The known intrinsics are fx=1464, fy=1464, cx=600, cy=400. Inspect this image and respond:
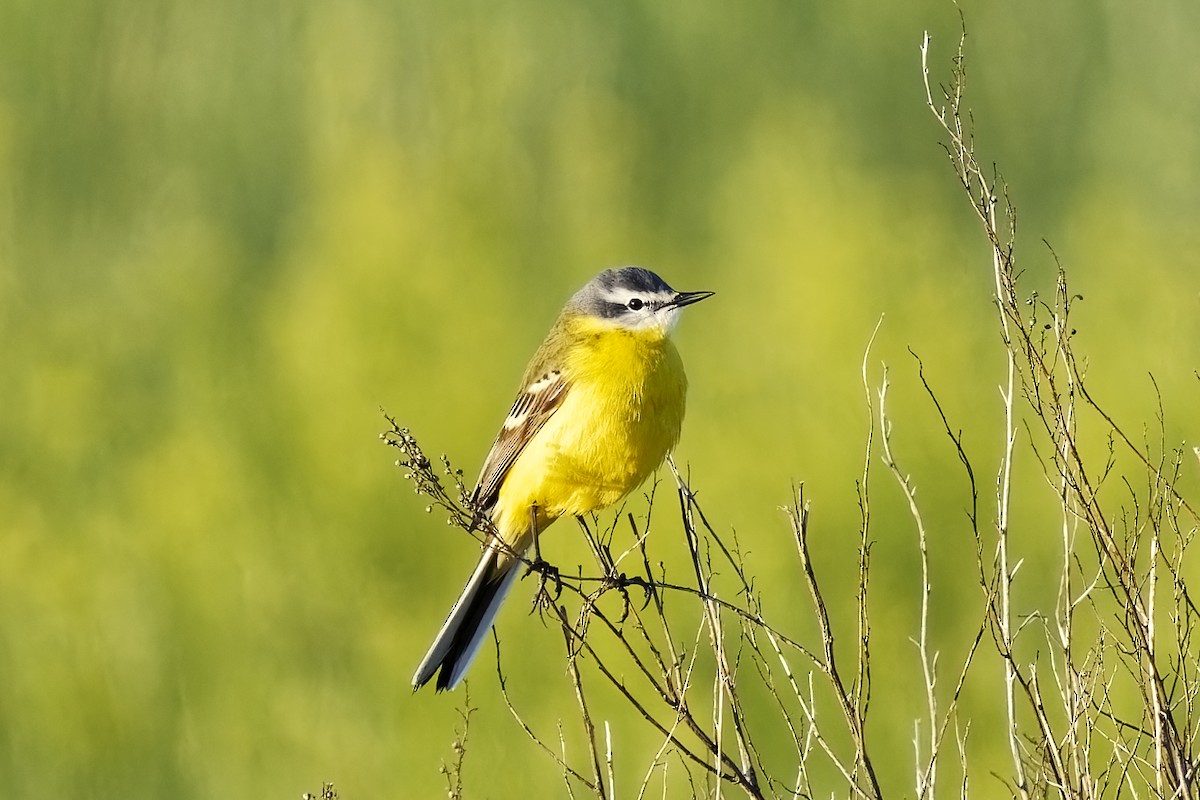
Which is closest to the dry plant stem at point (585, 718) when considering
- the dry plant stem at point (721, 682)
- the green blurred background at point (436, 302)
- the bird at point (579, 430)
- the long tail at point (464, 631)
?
the dry plant stem at point (721, 682)

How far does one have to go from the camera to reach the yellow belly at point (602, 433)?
13.0 feet

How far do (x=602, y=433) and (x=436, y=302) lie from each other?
2.71 metres

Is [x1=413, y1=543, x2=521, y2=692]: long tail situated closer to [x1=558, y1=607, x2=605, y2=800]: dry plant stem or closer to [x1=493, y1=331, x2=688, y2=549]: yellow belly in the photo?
[x1=493, y1=331, x2=688, y2=549]: yellow belly

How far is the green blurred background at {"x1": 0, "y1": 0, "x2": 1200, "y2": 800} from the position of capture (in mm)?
6129

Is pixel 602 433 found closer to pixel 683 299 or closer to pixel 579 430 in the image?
pixel 579 430

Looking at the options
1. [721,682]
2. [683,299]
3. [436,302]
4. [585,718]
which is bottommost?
[585,718]

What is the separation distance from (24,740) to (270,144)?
2.98m

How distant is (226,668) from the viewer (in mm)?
6188

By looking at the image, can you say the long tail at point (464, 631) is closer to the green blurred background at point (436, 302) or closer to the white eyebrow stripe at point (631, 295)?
the white eyebrow stripe at point (631, 295)

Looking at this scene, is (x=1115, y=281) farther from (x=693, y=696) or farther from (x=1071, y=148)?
(x=693, y=696)

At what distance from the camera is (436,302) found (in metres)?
6.51

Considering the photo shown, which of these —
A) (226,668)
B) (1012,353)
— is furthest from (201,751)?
(1012,353)

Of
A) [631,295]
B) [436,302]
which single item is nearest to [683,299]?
[631,295]

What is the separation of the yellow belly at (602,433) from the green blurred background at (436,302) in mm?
1937
